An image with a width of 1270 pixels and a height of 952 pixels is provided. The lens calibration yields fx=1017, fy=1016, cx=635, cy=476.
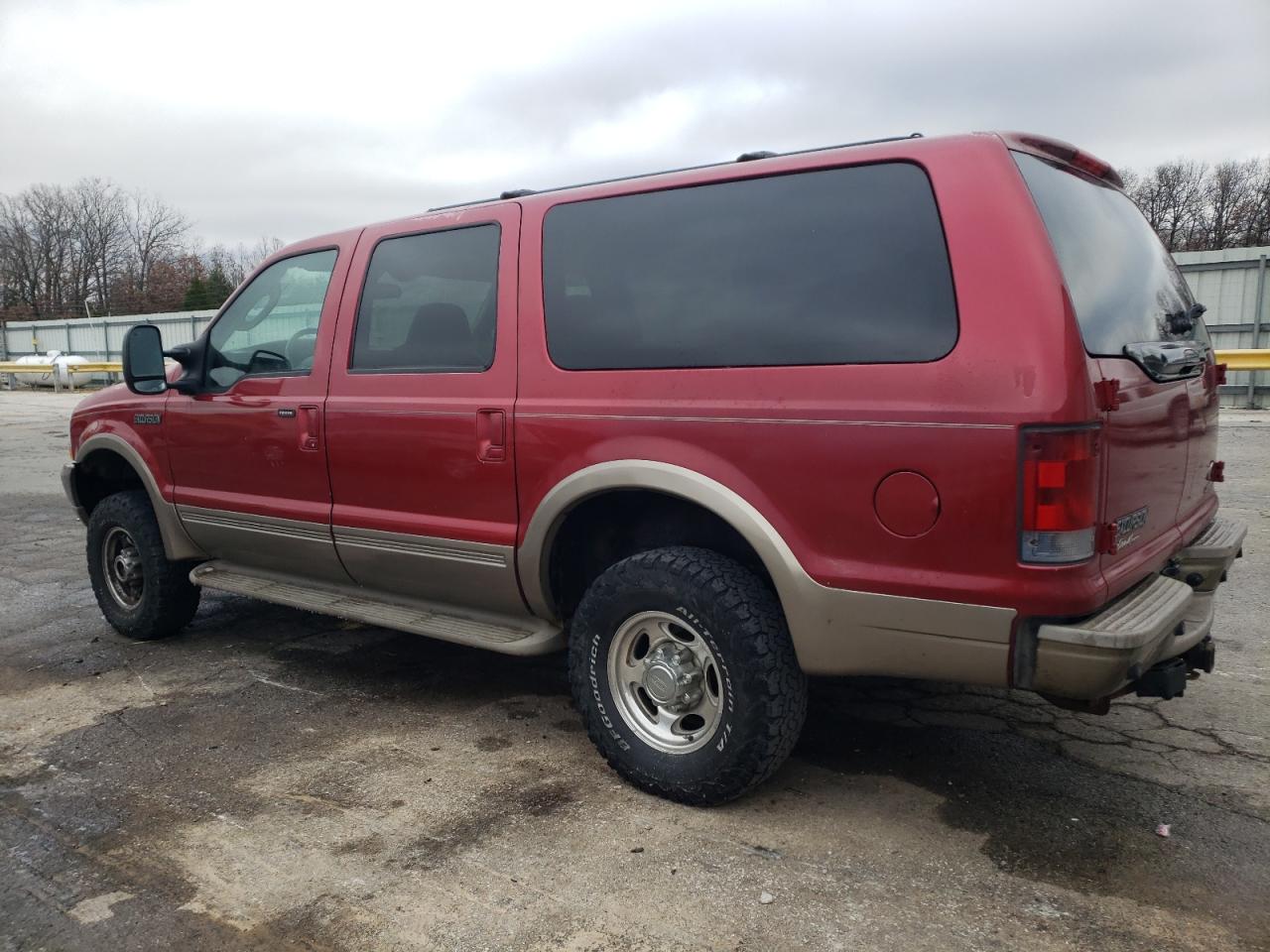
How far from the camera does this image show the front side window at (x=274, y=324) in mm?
4375

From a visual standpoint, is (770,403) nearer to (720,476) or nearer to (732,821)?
(720,476)

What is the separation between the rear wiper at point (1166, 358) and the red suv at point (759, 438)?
0.02 meters

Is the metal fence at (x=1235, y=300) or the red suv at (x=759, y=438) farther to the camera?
the metal fence at (x=1235, y=300)

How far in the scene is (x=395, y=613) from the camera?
13.3 ft

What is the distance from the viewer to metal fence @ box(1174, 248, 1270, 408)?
16.8m

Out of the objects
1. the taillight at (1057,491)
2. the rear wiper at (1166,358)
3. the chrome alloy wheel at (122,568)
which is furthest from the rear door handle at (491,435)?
the chrome alloy wheel at (122,568)

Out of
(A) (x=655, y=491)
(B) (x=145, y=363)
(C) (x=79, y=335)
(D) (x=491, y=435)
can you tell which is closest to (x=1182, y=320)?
(A) (x=655, y=491)

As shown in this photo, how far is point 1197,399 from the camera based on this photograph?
133 inches

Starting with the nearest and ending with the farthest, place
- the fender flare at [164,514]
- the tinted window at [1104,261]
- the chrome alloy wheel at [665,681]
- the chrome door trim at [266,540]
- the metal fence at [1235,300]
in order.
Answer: the tinted window at [1104,261] → the chrome alloy wheel at [665,681] → the chrome door trim at [266,540] → the fender flare at [164,514] → the metal fence at [1235,300]

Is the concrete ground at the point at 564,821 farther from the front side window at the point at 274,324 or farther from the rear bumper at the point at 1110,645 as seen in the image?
the front side window at the point at 274,324

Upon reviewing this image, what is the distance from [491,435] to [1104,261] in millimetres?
2057

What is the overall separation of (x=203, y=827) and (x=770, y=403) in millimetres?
2163

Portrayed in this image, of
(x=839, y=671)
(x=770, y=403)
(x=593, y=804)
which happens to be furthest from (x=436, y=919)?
(x=770, y=403)

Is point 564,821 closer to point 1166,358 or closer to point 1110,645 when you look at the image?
point 1110,645
